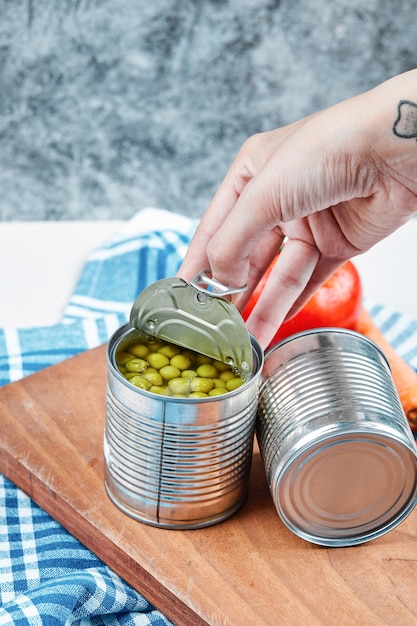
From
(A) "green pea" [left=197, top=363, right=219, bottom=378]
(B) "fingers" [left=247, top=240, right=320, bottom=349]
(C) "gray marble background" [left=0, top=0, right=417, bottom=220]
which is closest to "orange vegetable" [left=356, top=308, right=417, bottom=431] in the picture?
(B) "fingers" [left=247, top=240, right=320, bottom=349]

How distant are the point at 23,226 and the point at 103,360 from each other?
2.39ft

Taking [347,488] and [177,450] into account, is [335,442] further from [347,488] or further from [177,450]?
[177,450]

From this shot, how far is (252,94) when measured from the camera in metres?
3.27

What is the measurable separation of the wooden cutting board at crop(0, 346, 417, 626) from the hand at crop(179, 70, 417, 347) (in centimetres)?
31

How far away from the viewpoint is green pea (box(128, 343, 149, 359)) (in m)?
1.11

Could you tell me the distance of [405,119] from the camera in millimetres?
1043

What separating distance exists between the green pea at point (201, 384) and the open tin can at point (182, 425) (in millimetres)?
35

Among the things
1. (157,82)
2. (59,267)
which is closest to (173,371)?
(59,267)

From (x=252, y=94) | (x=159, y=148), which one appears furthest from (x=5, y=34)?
(x=252, y=94)

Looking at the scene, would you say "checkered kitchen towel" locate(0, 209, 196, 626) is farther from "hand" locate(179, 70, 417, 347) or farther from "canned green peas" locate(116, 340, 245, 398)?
"hand" locate(179, 70, 417, 347)

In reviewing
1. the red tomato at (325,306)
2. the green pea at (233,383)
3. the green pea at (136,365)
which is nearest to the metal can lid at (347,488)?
the green pea at (233,383)

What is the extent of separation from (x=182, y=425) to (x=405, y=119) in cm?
47

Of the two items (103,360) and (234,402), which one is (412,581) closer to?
(234,402)

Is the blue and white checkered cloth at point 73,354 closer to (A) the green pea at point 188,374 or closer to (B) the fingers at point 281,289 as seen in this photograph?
(A) the green pea at point 188,374
